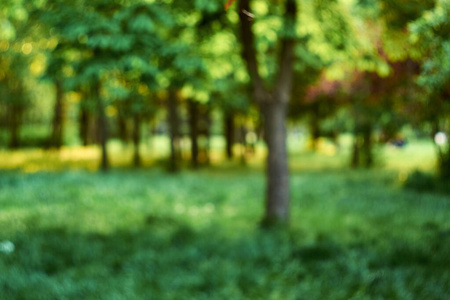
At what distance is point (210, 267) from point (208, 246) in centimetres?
86

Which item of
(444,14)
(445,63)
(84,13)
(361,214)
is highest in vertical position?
(84,13)

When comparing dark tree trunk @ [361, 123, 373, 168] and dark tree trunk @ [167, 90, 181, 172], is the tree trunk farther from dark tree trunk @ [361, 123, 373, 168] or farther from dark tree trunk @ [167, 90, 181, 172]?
dark tree trunk @ [361, 123, 373, 168]

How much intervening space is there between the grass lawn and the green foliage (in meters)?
0.02

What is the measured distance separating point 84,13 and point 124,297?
3803 mm

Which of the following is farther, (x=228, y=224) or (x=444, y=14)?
(x=228, y=224)

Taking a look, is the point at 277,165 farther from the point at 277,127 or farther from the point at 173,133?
the point at 173,133

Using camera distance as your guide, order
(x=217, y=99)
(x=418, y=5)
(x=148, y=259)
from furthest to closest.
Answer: (x=217, y=99) → (x=418, y=5) → (x=148, y=259)

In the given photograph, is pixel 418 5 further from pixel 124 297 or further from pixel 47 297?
pixel 47 297

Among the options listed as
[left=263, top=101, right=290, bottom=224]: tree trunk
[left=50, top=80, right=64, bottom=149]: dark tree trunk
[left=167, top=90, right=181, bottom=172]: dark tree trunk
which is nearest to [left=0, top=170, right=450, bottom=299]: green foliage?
[left=263, top=101, right=290, bottom=224]: tree trunk

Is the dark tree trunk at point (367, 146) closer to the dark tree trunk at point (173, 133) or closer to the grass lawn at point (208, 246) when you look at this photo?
the grass lawn at point (208, 246)

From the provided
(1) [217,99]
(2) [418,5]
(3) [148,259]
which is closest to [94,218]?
(3) [148,259]

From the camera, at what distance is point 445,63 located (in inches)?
154

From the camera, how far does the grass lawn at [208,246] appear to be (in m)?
4.48

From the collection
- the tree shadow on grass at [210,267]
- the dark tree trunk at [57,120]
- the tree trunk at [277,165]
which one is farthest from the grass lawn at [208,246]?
the dark tree trunk at [57,120]
